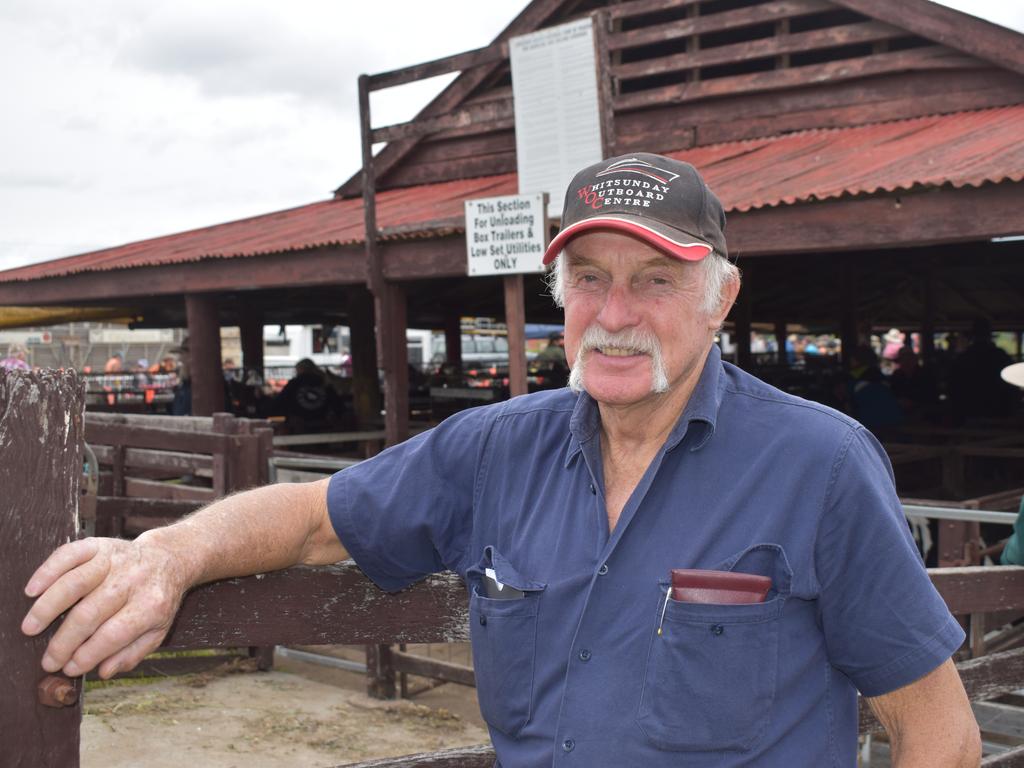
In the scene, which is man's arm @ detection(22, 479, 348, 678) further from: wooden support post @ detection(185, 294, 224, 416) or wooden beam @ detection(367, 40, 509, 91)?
wooden support post @ detection(185, 294, 224, 416)

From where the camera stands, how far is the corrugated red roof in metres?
6.13

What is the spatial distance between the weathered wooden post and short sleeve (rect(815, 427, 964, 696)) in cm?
115

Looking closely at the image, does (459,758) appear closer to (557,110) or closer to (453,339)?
(557,110)

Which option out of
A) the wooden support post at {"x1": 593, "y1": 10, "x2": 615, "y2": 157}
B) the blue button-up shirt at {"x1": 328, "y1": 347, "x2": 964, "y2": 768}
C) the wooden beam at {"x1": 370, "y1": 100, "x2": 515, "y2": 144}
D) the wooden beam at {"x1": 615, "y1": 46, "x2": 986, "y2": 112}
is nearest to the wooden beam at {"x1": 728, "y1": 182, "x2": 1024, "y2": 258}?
the wooden support post at {"x1": 593, "y1": 10, "x2": 615, "y2": 157}

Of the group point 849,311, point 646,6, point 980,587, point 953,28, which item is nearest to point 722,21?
point 646,6

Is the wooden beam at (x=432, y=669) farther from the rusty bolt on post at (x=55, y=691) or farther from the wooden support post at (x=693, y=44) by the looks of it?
the wooden support post at (x=693, y=44)

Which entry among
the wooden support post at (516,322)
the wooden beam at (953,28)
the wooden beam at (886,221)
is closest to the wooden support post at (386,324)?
the wooden support post at (516,322)

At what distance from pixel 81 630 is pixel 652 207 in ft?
3.73

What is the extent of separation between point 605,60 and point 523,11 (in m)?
4.44

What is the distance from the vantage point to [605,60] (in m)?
6.52

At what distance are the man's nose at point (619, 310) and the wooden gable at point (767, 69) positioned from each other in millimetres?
6652

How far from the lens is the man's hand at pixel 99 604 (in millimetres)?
1445

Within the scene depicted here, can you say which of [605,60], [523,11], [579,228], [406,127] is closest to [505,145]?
[523,11]

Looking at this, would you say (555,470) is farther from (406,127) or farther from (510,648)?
(406,127)
